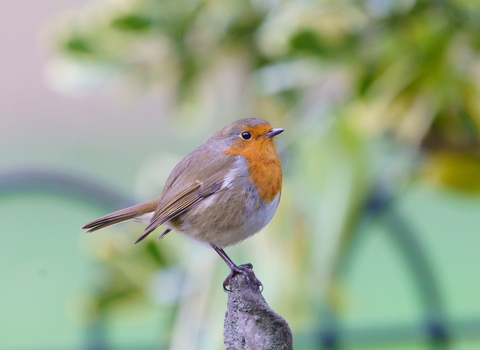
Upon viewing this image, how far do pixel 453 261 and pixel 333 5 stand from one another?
5.83 metres

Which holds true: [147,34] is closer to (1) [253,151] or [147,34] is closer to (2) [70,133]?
(1) [253,151]

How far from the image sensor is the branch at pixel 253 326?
814 millimetres

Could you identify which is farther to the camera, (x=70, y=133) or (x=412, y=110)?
(x=70, y=133)

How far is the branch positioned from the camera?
814mm

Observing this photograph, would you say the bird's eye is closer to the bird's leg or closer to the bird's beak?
the bird's beak

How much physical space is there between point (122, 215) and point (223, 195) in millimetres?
208

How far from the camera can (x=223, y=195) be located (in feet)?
5.24

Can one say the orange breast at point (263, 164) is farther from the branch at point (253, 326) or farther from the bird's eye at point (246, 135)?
the branch at point (253, 326)

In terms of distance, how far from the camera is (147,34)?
1.89 meters

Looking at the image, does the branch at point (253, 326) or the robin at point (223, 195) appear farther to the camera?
the robin at point (223, 195)

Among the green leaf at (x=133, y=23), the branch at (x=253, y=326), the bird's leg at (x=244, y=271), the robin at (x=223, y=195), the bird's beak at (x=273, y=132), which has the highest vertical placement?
the green leaf at (x=133, y=23)

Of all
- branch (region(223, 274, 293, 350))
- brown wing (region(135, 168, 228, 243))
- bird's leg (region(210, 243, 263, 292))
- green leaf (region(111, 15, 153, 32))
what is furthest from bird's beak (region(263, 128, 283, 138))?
branch (region(223, 274, 293, 350))

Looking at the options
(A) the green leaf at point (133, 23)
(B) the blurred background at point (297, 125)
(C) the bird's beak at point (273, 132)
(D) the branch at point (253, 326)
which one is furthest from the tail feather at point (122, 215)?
(D) the branch at point (253, 326)

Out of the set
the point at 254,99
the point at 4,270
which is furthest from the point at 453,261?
the point at 254,99
